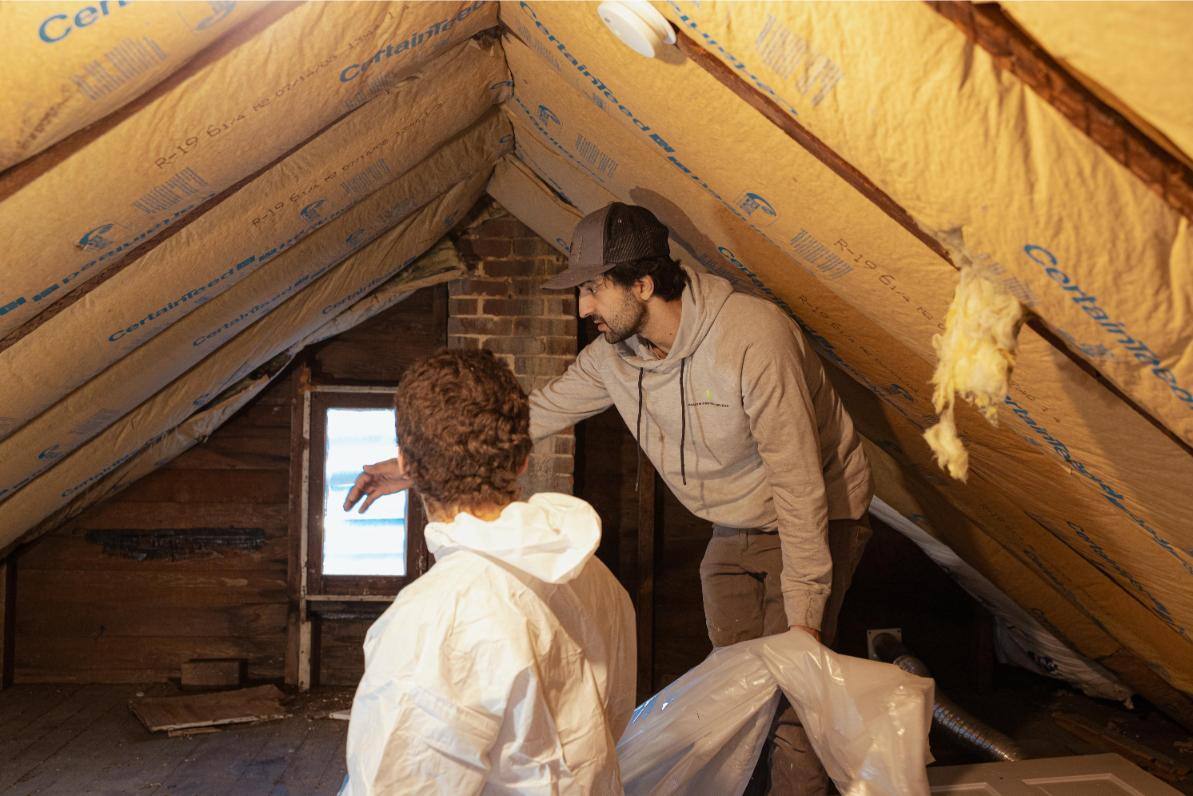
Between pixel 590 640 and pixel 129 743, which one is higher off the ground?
pixel 590 640

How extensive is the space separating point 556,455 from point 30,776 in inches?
74.2

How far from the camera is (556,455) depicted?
362cm

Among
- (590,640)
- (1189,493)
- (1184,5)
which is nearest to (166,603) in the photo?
(590,640)

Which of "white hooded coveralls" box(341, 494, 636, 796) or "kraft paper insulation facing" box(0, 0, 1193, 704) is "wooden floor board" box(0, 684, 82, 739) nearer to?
"kraft paper insulation facing" box(0, 0, 1193, 704)

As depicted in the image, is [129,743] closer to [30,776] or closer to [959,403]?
[30,776]

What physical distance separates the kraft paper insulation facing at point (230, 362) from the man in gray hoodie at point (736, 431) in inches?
44.7

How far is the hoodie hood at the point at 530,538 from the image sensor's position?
49.6 inches

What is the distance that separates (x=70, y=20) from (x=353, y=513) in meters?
2.78

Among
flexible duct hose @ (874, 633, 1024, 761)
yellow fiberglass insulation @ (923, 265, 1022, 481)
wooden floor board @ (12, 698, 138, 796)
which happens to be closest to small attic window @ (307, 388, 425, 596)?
wooden floor board @ (12, 698, 138, 796)

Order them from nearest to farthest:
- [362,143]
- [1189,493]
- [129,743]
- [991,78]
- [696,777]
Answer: [991,78]
[1189,493]
[696,777]
[362,143]
[129,743]

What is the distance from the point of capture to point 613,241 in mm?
2133

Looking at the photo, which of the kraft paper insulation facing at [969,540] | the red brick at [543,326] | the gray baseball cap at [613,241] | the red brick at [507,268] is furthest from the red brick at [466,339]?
the gray baseball cap at [613,241]

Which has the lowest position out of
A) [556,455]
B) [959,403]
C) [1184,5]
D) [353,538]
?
[353,538]

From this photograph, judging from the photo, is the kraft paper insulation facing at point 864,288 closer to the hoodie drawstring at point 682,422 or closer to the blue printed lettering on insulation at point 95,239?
the hoodie drawstring at point 682,422
